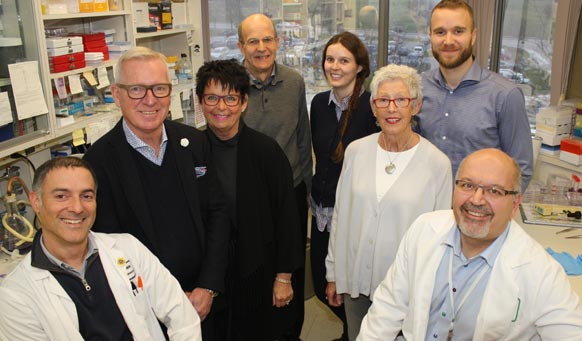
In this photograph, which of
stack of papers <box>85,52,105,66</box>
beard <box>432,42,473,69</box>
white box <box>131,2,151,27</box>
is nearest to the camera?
beard <box>432,42,473,69</box>

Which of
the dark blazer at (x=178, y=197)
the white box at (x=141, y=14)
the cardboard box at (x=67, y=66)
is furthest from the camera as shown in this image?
the white box at (x=141, y=14)

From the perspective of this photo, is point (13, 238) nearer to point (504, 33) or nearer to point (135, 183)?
point (135, 183)

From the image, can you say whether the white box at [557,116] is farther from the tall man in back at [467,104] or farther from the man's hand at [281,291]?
the man's hand at [281,291]

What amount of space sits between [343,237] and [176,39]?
2312 millimetres

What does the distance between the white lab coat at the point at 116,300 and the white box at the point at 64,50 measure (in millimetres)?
1100

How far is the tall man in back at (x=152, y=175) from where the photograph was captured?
69.8 inches

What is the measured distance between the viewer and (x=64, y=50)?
244cm

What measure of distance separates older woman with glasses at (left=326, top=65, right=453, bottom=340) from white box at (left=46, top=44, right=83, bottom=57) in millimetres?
1411

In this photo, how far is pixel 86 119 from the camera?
2.63 m

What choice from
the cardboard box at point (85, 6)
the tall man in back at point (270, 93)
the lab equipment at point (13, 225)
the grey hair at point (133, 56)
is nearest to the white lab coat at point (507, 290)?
the tall man in back at point (270, 93)

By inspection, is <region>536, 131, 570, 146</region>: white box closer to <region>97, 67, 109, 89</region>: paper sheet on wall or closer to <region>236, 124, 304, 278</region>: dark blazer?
<region>236, 124, 304, 278</region>: dark blazer

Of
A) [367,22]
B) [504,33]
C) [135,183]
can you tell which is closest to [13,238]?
[135,183]

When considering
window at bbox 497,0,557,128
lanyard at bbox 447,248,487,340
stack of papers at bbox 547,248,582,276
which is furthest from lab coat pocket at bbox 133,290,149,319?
window at bbox 497,0,557,128

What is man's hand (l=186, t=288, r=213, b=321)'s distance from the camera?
1.95 metres
